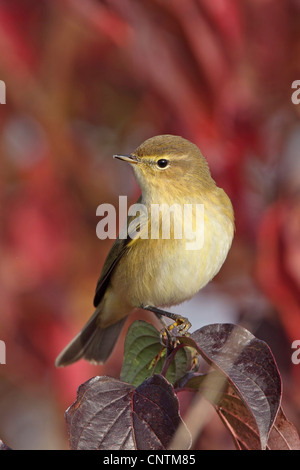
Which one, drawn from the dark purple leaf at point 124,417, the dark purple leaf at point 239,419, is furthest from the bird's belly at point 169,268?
the dark purple leaf at point 124,417

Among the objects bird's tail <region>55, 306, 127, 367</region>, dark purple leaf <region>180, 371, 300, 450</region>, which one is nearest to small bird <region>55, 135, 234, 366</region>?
bird's tail <region>55, 306, 127, 367</region>

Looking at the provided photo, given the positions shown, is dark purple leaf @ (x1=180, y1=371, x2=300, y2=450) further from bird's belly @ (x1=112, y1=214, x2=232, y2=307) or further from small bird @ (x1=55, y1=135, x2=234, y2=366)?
bird's belly @ (x1=112, y1=214, x2=232, y2=307)

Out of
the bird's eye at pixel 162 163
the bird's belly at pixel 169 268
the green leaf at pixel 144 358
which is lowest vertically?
the green leaf at pixel 144 358

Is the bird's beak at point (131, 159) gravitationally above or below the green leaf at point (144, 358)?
above

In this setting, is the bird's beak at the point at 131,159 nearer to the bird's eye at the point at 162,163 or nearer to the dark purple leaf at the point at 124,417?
the bird's eye at the point at 162,163

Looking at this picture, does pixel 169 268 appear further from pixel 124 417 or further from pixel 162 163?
pixel 124 417

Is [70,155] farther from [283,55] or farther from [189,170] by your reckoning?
[283,55]
